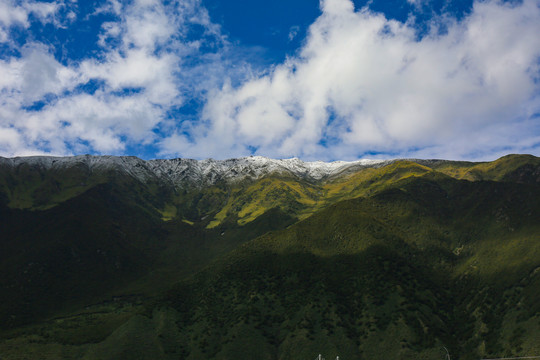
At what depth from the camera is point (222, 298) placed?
175 m

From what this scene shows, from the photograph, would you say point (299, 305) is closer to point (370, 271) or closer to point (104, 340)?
point (370, 271)

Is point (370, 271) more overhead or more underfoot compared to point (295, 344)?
more overhead

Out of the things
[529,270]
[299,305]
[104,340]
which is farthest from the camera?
[299,305]

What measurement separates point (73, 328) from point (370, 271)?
145m

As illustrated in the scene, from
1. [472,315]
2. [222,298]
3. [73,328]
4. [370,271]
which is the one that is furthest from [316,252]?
[73,328]

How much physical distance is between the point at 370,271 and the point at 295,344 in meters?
51.3

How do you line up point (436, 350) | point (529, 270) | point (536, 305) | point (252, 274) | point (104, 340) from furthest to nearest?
point (252, 274) → point (104, 340) → point (529, 270) → point (436, 350) → point (536, 305)

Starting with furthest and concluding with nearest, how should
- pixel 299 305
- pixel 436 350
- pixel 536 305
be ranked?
pixel 299 305 → pixel 436 350 → pixel 536 305

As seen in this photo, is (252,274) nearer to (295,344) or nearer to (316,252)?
(316,252)

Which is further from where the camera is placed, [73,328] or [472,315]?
[73,328]

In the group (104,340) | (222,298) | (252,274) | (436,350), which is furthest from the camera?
(252,274)

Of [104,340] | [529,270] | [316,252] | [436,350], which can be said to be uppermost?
[316,252]

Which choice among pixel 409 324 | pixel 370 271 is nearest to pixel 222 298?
pixel 370 271

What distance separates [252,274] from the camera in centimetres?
18725
